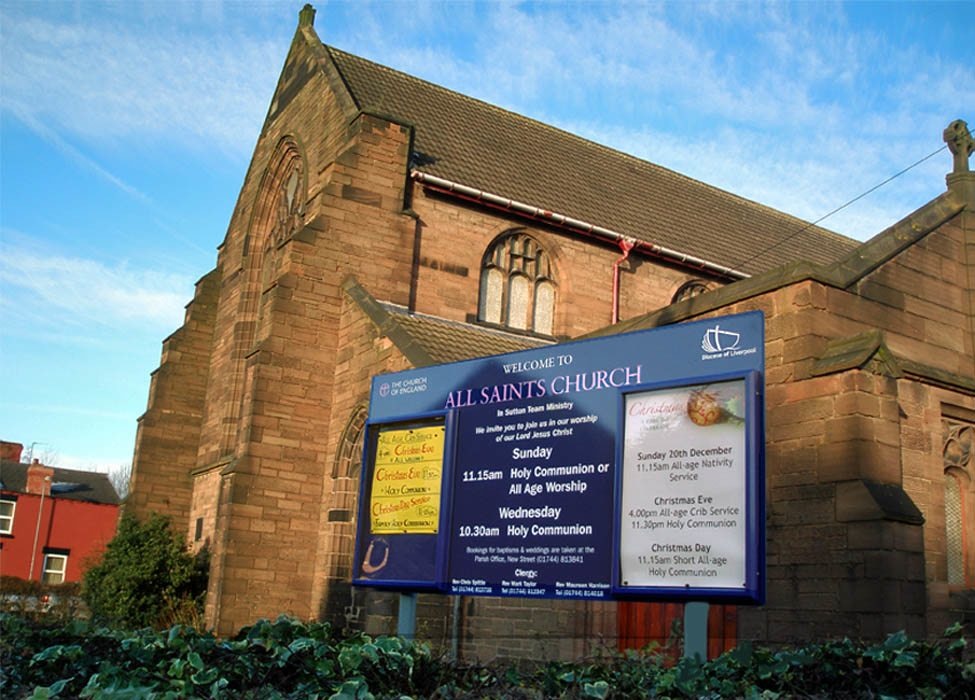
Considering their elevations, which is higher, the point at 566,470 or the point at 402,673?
the point at 566,470

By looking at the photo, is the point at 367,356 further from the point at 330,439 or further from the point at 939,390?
the point at 939,390

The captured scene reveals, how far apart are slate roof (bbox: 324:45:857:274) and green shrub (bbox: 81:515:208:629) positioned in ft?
30.7

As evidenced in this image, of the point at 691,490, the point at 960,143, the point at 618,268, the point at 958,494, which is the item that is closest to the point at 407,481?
the point at 691,490

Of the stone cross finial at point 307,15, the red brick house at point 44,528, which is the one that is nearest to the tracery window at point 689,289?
the stone cross finial at point 307,15

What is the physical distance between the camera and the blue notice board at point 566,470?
685 centimetres

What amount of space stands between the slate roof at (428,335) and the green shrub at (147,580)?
6.43 meters

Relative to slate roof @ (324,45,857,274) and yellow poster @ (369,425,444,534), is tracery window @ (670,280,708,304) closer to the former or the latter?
slate roof @ (324,45,857,274)

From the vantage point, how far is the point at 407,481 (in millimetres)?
8930

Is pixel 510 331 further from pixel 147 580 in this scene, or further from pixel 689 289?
pixel 147 580

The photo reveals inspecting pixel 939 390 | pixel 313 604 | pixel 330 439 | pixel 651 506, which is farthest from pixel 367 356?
pixel 651 506

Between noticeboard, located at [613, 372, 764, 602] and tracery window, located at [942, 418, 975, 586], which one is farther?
tracery window, located at [942, 418, 975, 586]

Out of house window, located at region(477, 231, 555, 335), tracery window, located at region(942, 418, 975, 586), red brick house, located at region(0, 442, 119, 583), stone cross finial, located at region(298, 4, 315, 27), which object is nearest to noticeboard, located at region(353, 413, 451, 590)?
tracery window, located at region(942, 418, 975, 586)

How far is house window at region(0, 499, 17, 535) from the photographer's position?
4594 centimetres

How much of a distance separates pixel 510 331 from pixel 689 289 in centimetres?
571
